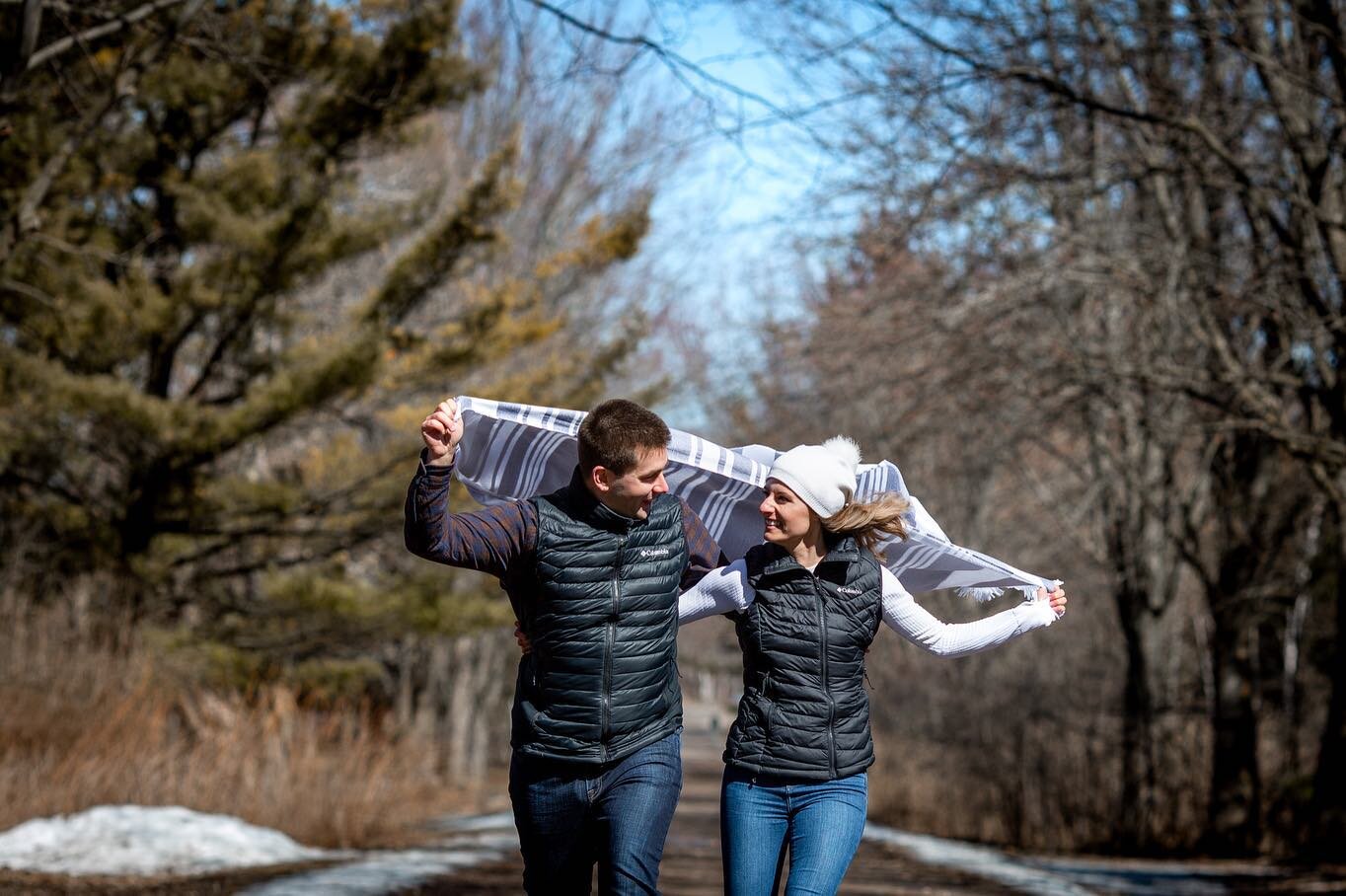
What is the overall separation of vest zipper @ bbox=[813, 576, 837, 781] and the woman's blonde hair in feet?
0.73

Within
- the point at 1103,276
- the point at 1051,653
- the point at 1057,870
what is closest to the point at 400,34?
the point at 1103,276

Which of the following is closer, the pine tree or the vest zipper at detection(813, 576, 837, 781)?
the vest zipper at detection(813, 576, 837, 781)

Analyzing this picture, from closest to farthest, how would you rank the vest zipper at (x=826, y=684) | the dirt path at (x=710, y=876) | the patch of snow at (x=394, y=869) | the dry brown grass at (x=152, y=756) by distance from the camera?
the vest zipper at (x=826, y=684) < the patch of snow at (x=394, y=869) < the dirt path at (x=710, y=876) < the dry brown grass at (x=152, y=756)

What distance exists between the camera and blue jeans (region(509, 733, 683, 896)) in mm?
4449

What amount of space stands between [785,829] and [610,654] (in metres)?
0.84

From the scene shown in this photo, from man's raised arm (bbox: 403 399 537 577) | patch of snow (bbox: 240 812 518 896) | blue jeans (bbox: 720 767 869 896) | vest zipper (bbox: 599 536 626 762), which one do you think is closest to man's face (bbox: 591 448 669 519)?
vest zipper (bbox: 599 536 626 762)

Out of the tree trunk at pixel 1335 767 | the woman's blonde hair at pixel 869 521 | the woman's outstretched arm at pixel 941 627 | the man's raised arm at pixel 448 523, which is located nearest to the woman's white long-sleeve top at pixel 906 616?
the woman's outstretched arm at pixel 941 627

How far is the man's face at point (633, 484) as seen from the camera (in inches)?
181

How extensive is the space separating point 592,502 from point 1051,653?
1978 cm

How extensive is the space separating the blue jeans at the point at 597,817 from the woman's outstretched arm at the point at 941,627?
3.15ft

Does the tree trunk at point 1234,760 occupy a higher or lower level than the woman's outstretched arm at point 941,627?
lower

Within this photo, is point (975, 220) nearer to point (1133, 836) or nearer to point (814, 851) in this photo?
point (1133, 836)

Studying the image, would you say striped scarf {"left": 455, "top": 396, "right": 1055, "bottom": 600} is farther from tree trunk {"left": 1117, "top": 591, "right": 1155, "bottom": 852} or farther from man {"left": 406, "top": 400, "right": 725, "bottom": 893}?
tree trunk {"left": 1117, "top": 591, "right": 1155, "bottom": 852}

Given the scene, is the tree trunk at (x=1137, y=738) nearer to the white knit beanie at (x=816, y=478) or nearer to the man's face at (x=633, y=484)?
the white knit beanie at (x=816, y=478)
